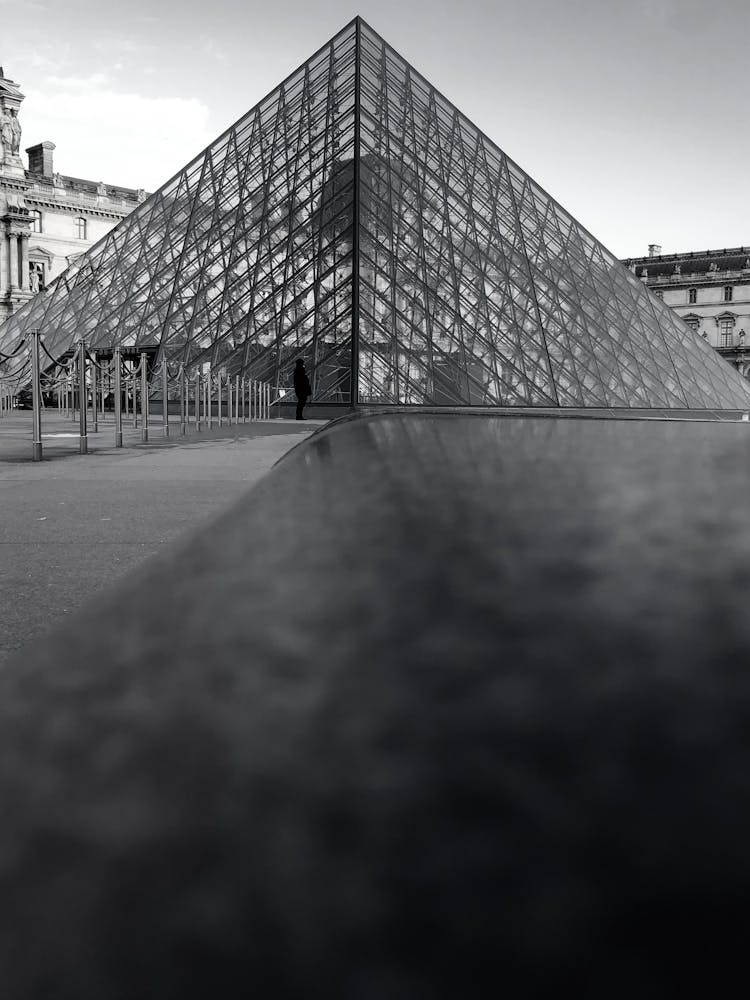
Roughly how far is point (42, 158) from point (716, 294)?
47782 millimetres

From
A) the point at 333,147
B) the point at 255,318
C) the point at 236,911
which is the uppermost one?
the point at 333,147

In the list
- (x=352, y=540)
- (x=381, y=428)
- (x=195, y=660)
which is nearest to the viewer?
(x=195, y=660)

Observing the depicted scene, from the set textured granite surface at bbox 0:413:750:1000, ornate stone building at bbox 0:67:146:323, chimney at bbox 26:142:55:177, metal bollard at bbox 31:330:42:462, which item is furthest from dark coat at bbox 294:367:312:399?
chimney at bbox 26:142:55:177

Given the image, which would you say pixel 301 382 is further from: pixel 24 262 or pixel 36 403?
pixel 24 262

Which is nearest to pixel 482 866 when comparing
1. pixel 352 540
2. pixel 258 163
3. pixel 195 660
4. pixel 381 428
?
pixel 195 660

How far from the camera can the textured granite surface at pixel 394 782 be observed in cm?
20

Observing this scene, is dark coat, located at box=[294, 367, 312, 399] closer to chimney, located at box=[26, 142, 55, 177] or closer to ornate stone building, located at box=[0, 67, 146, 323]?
ornate stone building, located at box=[0, 67, 146, 323]

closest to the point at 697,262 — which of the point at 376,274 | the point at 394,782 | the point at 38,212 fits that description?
the point at 38,212

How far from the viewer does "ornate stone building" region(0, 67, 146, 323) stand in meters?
54.8

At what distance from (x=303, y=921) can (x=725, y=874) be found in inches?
3.7

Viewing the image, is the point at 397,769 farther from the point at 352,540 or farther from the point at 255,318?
the point at 255,318

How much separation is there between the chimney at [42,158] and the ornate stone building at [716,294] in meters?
43.5

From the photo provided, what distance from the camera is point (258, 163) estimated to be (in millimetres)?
24453

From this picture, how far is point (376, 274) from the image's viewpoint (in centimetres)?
2023
